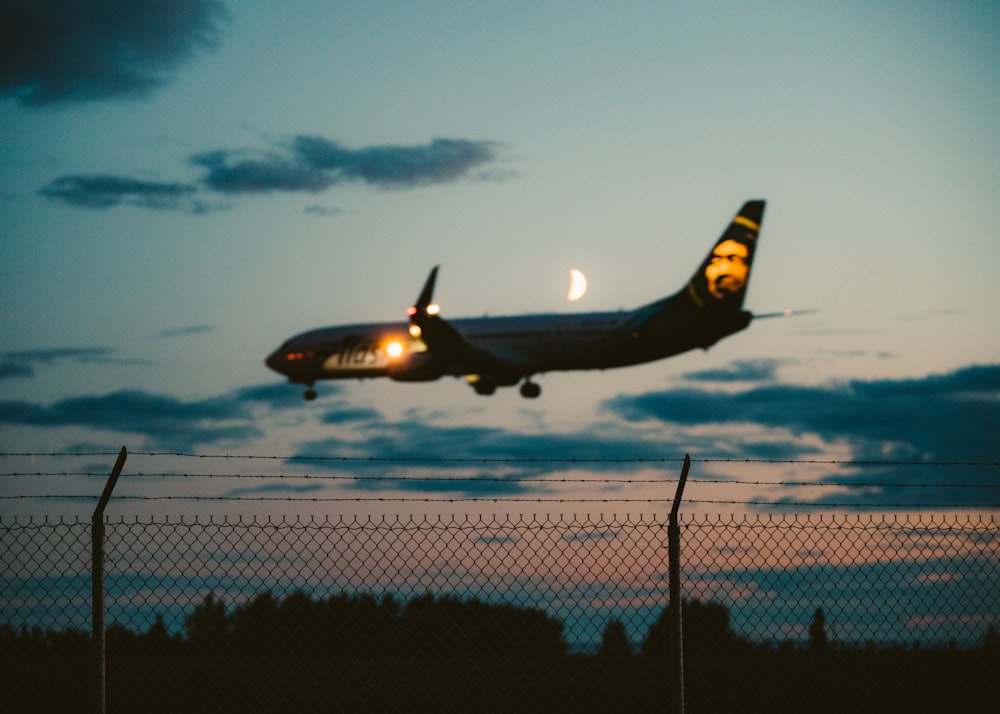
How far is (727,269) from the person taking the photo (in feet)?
145

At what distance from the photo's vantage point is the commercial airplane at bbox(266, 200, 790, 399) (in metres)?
42.7

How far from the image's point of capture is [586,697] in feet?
35.0

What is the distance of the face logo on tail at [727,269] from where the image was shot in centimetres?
4366

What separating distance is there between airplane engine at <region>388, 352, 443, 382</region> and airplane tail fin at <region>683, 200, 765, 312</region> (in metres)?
9.69

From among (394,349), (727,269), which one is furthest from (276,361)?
(727,269)

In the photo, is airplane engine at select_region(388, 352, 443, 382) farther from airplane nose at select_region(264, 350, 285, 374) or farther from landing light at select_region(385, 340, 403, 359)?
airplane nose at select_region(264, 350, 285, 374)

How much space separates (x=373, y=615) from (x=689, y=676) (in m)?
4.45

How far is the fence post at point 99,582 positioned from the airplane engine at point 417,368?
38174 millimetres

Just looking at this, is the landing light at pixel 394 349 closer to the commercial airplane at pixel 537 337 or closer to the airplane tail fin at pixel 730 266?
the commercial airplane at pixel 537 337

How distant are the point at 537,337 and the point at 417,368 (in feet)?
16.4

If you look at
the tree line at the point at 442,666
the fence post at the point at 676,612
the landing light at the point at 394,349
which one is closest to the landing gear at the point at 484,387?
the landing light at the point at 394,349

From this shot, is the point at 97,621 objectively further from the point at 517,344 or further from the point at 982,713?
the point at 517,344

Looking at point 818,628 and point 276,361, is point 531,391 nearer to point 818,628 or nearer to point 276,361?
point 276,361

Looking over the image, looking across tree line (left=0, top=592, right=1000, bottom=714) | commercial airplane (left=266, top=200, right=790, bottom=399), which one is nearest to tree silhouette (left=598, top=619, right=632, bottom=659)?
tree line (left=0, top=592, right=1000, bottom=714)
